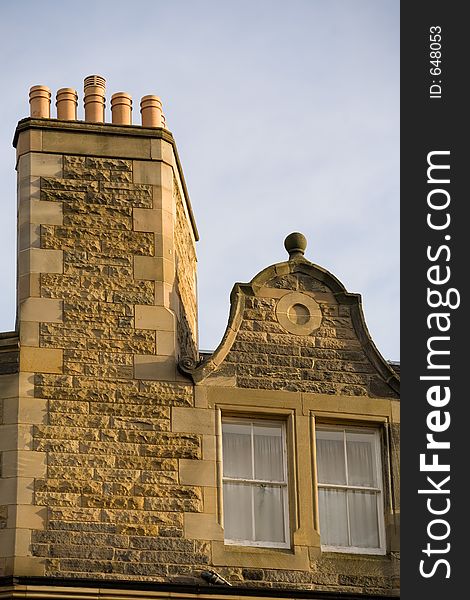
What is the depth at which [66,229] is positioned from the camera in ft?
69.9

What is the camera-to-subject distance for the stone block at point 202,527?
20.0m

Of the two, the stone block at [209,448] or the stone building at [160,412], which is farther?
the stone block at [209,448]

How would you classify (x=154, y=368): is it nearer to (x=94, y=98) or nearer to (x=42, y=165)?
(x=42, y=165)

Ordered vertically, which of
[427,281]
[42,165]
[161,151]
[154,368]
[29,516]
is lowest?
[29,516]

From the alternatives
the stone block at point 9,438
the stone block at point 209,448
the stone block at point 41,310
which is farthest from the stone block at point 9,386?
the stone block at point 209,448

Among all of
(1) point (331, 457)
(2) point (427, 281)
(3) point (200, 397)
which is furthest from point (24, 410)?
(2) point (427, 281)

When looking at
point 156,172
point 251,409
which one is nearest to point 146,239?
point 156,172

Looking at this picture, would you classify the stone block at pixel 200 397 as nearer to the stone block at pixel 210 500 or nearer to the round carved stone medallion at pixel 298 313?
the stone block at pixel 210 500

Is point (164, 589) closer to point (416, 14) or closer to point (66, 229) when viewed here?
point (66, 229)

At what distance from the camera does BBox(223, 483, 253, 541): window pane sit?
66.8ft

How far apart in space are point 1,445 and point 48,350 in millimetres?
1207

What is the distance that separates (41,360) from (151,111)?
3642 millimetres

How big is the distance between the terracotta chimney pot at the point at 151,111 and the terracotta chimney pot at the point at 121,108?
16 centimetres

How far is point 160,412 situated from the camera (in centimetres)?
2052
